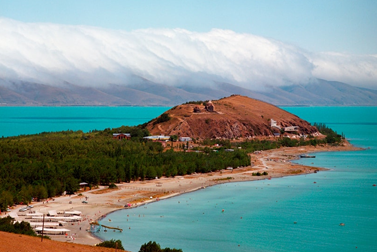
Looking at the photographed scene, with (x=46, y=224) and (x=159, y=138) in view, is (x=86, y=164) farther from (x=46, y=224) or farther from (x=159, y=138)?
(x=159, y=138)

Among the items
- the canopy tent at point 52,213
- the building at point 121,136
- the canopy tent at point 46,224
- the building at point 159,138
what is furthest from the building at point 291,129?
the canopy tent at point 46,224

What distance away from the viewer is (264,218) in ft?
238

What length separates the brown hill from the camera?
163 metres

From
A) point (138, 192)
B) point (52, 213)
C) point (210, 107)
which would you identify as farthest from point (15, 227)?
point (210, 107)

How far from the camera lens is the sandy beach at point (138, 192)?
65000 mm

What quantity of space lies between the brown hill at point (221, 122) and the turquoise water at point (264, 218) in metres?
60.8

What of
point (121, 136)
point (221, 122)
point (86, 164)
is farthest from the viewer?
point (221, 122)

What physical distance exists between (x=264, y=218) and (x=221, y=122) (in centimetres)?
9774

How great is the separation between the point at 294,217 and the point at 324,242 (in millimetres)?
12211

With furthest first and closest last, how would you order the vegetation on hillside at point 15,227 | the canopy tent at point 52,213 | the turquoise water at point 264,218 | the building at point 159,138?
the building at point 159,138
the canopy tent at point 52,213
the turquoise water at point 264,218
the vegetation on hillside at point 15,227

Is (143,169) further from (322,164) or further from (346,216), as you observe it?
(322,164)

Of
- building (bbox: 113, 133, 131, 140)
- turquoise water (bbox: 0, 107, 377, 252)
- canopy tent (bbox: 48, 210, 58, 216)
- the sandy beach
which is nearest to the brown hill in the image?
building (bbox: 113, 133, 131, 140)

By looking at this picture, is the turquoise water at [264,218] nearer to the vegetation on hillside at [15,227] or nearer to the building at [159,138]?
the vegetation on hillside at [15,227]

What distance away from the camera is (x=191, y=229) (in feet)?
215
